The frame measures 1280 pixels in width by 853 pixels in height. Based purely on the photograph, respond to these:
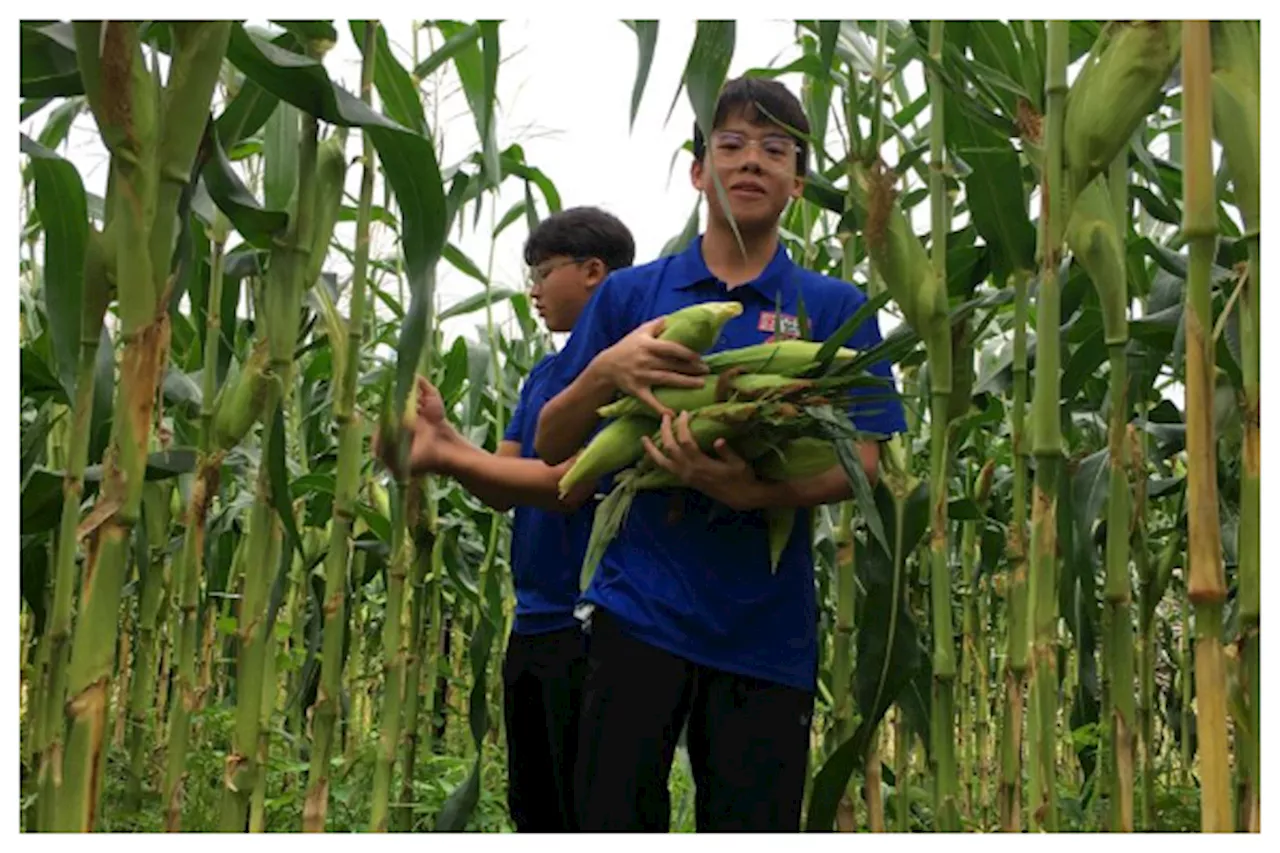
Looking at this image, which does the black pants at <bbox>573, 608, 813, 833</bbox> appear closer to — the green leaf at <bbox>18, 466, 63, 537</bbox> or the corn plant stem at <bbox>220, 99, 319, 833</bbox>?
the corn plant stem at <bbox>220, 99, 319, 833</bbox>

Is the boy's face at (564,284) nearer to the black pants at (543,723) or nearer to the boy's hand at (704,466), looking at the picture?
the black pants at (543,723)

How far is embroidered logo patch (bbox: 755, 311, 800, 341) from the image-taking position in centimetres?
168

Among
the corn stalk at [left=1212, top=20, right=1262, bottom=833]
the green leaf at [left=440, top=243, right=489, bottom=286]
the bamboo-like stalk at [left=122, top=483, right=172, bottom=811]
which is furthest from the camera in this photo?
the green leaf at [left=440, top=243, right=489, bottom=286]

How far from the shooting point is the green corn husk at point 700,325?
1.52m

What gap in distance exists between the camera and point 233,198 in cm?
139

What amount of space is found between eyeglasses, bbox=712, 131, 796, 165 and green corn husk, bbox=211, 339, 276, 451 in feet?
2.12

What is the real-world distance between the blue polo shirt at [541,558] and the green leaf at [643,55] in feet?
3.45

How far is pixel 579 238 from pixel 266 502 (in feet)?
3.54

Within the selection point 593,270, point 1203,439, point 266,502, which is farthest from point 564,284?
point 1203,439

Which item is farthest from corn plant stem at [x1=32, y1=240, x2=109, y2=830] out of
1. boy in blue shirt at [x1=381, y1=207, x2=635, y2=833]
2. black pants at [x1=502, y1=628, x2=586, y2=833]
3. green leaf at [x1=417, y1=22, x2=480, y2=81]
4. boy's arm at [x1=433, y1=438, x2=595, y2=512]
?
black pants at [x1=502, y1=628, x2=586, y2=833]

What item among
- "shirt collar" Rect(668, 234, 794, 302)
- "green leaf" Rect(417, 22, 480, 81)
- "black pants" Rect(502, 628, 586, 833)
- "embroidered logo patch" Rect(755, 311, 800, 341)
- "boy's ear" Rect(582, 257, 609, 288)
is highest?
"green leaf" Rect(417, 22, 480, 81)

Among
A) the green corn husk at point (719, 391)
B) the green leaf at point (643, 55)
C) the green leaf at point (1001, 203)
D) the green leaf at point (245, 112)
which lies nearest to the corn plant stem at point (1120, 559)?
the green leaf at point (1001, 203)

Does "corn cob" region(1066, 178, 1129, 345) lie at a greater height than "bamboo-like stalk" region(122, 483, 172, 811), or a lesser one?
greater

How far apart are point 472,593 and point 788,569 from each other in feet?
5.07
